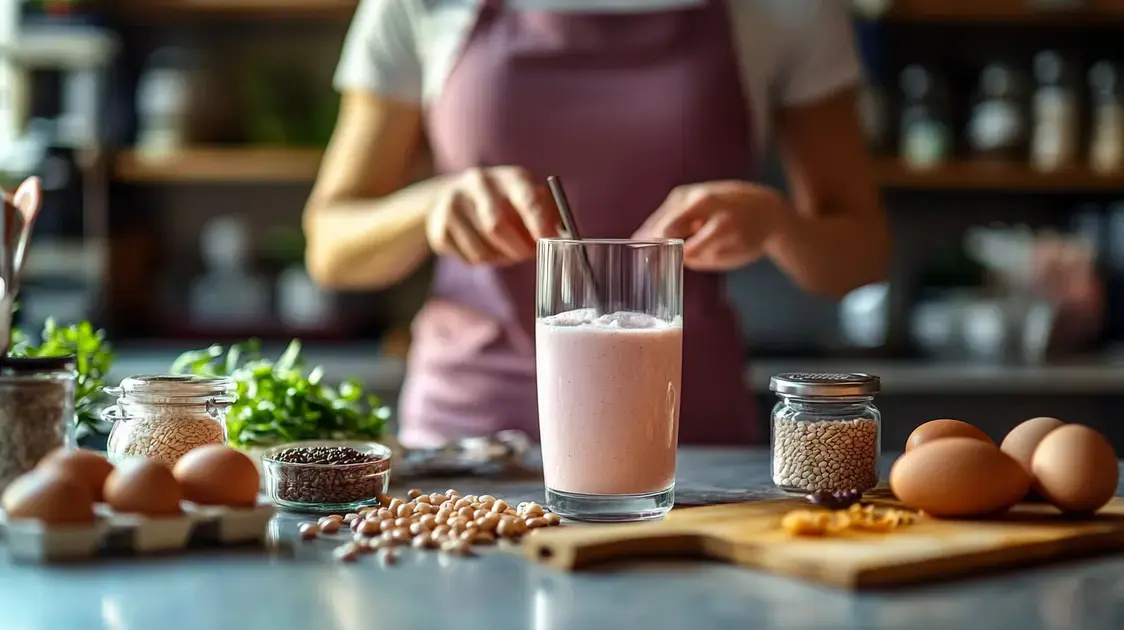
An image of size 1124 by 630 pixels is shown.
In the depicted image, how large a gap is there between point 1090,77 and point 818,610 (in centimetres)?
273

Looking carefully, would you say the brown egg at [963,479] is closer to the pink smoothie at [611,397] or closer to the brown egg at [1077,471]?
the brown egg at [1077,471]

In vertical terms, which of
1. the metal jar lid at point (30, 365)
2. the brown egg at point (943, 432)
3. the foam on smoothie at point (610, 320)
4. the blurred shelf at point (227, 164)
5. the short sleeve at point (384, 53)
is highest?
the short sleeve at point (384, 53)

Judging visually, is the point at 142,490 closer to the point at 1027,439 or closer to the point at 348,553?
the point at 348,553

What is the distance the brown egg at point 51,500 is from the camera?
0.87 meters

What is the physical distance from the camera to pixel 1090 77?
10.3ft

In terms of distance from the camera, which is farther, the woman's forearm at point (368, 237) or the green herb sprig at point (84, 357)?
the woman's forearm at point (368, 237)

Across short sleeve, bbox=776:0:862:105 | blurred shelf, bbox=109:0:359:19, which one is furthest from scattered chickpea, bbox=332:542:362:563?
blurred shelf, bbox=109:0:359:19

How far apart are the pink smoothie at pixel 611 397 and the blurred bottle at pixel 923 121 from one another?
2.13m

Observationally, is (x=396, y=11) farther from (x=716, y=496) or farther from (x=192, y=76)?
(x=192, y=76)

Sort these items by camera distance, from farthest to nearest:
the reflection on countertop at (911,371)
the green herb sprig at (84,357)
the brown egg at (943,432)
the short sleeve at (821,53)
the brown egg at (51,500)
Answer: the reflection on countertop at (911,371), the short sleeve at (821,53), the green herb sprig at (84,357), the brown egg at (943,432), the brown egg at (51,500)

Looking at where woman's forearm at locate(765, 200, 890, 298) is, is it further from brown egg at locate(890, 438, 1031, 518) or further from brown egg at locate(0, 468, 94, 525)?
brown egg at locate(0, 468, 94, 525)

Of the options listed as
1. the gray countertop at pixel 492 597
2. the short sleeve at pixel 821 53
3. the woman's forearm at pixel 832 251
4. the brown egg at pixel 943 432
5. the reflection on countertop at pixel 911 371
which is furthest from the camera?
the reflection on countertop at pixel 911 371

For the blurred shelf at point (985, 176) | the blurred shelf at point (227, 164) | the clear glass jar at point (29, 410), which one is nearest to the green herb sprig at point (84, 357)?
the clear glass jar at point (29, 410)

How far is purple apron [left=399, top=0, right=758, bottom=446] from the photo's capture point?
65.1 inches
